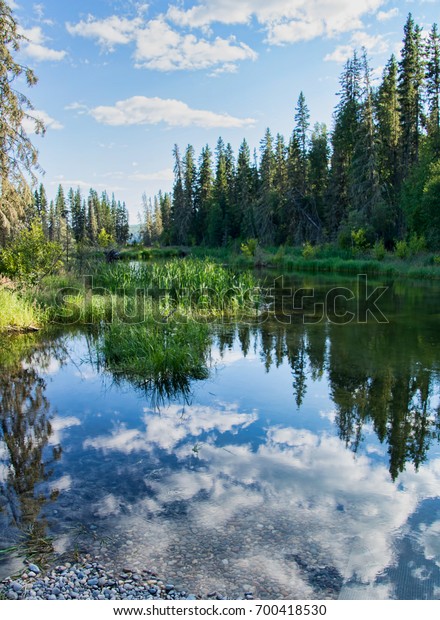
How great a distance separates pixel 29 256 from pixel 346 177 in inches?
1607

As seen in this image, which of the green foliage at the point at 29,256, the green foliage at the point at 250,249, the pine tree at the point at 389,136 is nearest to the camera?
the green foliage at the point at 29,256

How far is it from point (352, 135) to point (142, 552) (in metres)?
48.7

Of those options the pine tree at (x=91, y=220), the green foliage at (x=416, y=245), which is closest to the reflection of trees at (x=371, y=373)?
the green foliage at (x=416, y=245)

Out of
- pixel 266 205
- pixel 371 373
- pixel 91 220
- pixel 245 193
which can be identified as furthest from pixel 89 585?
pixel 91 220

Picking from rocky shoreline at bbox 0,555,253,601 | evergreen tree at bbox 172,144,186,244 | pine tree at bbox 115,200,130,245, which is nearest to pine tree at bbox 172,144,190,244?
evergreen tree at bbox 172,144,186,244

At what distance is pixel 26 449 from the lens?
243 inches

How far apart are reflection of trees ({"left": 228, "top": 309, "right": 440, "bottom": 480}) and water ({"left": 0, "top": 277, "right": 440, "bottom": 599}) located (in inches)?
1.8

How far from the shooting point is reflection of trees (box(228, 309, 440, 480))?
22.0ft

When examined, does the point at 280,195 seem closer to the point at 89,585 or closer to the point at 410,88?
the point at 410,88

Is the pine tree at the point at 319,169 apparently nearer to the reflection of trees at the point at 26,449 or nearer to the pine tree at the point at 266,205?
the pine tree at the point at 266,205

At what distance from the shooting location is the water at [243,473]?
3.86 m

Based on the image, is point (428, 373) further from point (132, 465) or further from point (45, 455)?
point (45, 455)

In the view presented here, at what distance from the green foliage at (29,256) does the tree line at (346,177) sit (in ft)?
82.9

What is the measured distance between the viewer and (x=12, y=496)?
16.3 feet
